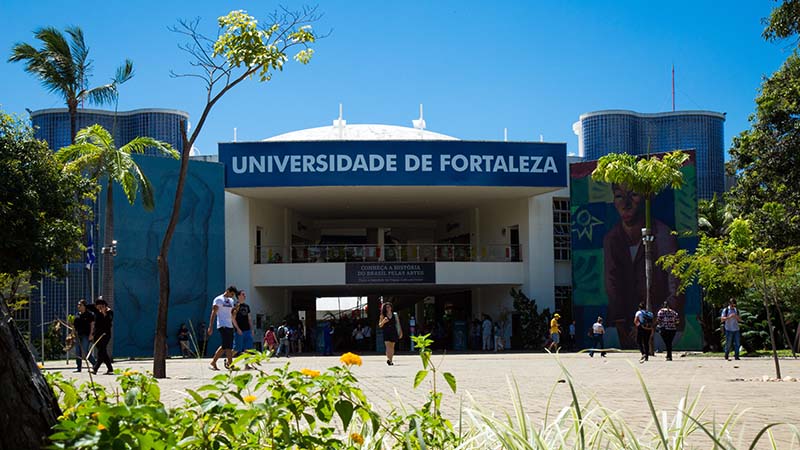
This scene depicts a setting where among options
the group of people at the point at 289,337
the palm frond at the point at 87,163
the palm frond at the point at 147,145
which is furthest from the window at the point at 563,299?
the palm frond at the point at 87,163

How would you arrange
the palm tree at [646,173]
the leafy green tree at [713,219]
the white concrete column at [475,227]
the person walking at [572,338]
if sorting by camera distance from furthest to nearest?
the white concrete column at [475,227] < the leafy green tree at [713,219] < the person walking at [572,338] < the palm tree at [646,173]

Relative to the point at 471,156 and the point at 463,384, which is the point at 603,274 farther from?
the point at 463,384

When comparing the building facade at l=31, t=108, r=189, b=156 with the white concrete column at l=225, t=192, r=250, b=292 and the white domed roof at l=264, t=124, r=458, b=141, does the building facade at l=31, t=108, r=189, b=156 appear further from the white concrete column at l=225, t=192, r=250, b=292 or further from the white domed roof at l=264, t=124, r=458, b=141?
the white concrete column at l=225, t=192, r=250, b=292

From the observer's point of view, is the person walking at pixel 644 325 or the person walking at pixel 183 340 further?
the person walking at pixel 183 340

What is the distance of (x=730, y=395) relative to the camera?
1167 centimetres

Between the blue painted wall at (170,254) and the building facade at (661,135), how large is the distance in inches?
1327

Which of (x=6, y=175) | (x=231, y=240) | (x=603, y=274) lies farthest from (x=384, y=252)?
(x=6, y=175)

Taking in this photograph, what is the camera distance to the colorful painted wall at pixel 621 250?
41.1 meters

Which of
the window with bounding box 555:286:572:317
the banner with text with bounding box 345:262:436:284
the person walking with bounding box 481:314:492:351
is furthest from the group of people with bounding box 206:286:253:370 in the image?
the window with bounding box 555:286:572:317

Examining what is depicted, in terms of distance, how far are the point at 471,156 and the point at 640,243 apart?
25.9ft

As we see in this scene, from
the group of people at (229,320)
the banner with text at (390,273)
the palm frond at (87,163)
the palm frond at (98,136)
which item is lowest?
the group of people at (229,320)

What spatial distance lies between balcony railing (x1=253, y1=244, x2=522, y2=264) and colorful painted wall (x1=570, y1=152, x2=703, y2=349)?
4937 millimetres

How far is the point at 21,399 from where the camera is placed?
A: 3.15 meters

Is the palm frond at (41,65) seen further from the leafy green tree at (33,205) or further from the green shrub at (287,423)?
the green shrub at (287,423)
